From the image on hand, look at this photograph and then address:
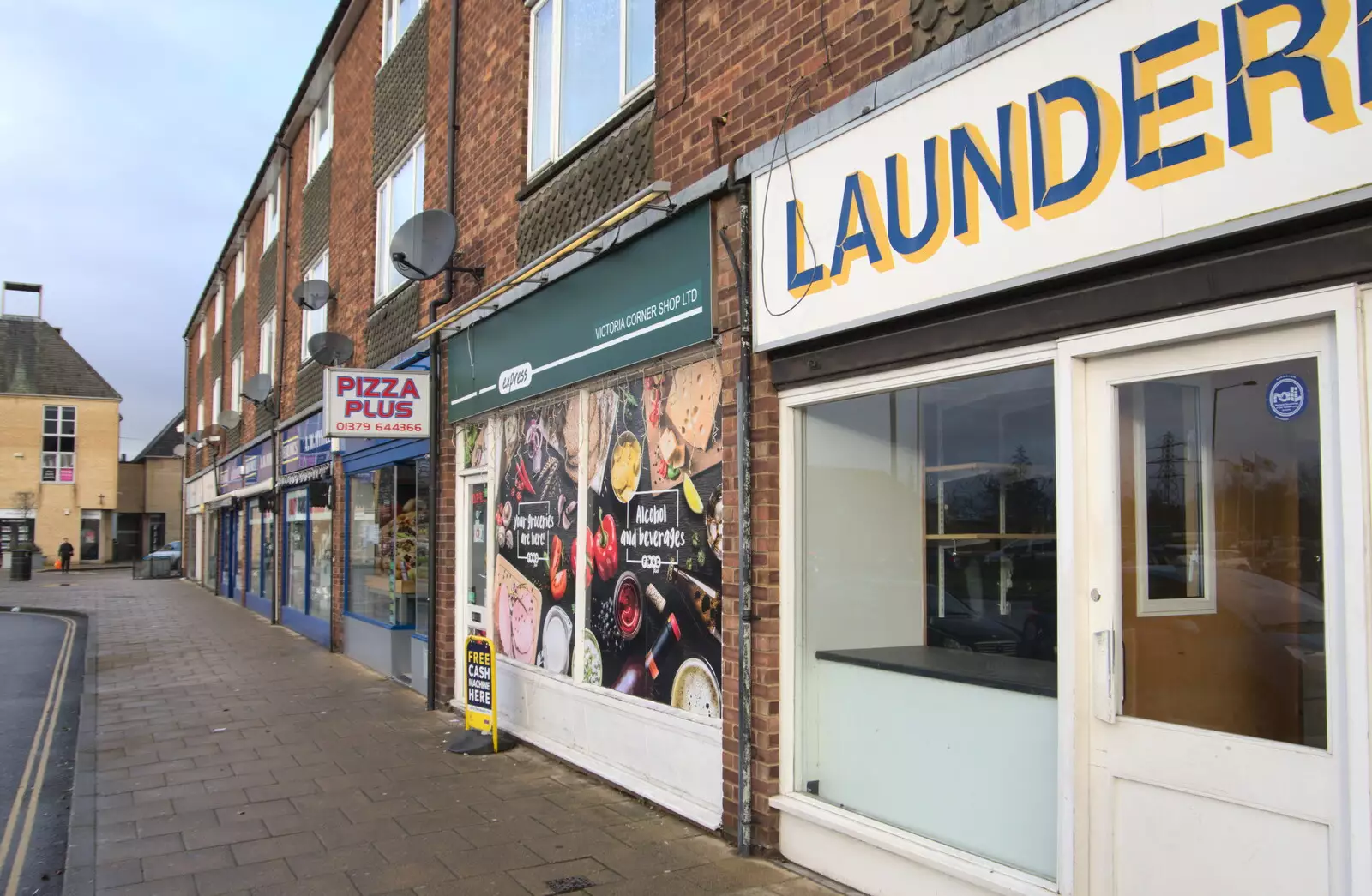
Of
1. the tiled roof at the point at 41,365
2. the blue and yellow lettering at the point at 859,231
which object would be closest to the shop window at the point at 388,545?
the blue and yellow lettering at the point at 859,231

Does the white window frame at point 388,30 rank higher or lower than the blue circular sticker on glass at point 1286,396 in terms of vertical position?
higher

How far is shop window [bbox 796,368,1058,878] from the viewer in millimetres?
4246

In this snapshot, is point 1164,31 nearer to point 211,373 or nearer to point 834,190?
point 834,190

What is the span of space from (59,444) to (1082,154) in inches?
2199

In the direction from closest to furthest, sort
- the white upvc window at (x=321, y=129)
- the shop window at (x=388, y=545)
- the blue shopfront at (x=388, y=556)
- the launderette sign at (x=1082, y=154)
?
the launderette sign at (x=1082, y=154) < the blue shopfront at (x=388, y=556) < the shop window at (x=388, y=545) < the white upvc window at (x=321, y=129)

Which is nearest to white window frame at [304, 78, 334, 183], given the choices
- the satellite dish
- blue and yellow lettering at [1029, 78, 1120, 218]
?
the satellite dish

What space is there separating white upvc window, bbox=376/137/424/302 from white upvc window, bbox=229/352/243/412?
46.6 ft

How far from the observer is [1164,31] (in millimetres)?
3377

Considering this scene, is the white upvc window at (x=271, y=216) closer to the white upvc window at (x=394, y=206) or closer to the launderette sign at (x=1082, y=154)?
the white upvc window at (x=394, y=206)

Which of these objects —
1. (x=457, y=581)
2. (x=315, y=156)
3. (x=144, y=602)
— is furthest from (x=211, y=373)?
(x=457, y=581)

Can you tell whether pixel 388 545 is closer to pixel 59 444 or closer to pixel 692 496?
pixel 692 496

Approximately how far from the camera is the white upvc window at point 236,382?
26.2 meters

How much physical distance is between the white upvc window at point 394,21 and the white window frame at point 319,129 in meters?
3.46

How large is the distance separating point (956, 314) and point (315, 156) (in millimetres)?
15947
